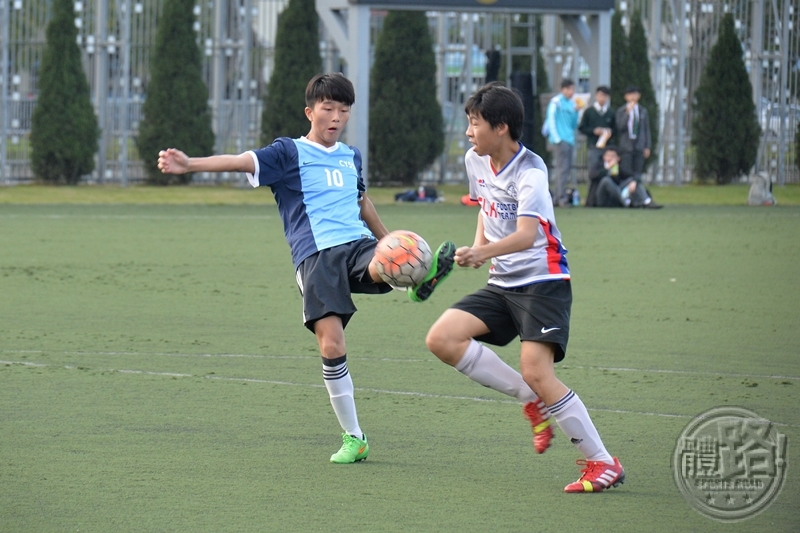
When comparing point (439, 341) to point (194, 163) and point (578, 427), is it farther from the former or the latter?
point (194, 163)

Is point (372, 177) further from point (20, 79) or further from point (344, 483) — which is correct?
point (344, 483)

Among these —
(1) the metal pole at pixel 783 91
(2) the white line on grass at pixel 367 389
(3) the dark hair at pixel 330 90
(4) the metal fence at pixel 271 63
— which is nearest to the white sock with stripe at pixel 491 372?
(3) the dark hair at pixel 330 90

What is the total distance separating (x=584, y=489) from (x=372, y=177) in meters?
23.7

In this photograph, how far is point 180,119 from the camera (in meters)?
27.0

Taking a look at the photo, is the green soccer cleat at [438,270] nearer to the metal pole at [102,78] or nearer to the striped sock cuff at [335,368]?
the striped sock cuff at [335,368]

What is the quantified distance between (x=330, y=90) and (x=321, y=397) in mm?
2013

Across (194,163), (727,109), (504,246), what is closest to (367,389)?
(194,163)

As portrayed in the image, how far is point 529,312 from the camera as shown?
17.6 ft

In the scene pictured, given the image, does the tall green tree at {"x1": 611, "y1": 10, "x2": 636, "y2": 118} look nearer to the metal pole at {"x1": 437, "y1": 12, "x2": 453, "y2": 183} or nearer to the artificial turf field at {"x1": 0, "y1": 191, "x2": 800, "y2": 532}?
the metal pole at {"x1": 437, "y1": 12, "x2": 453, "y2": 183}

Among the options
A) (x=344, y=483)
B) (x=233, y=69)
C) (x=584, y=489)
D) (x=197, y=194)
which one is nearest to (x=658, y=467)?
(x=584, y=489)

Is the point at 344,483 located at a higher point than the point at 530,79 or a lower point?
lower

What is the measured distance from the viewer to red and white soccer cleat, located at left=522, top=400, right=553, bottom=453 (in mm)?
5527

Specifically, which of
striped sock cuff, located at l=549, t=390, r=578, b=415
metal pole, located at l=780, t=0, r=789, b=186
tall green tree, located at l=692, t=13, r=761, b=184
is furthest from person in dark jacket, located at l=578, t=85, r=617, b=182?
striped sock cuff, located at l=549, t=390, r=578, b=415

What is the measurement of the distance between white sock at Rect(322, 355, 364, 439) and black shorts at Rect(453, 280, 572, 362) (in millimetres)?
666
